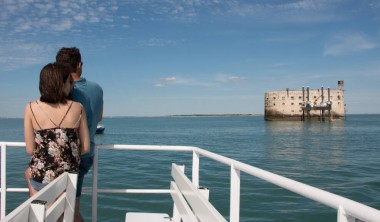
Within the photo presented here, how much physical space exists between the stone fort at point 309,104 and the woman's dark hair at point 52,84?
263ft

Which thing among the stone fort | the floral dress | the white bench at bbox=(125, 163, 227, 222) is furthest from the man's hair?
the stone fort

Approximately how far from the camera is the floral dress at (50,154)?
2.45m

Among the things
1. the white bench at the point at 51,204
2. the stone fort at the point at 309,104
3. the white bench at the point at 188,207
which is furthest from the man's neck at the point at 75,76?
the stone fort at the point at 309,104

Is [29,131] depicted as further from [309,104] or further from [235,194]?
[309,104]

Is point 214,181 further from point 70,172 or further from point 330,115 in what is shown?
point 330,115

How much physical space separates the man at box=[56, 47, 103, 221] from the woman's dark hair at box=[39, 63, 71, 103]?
37 centimetres

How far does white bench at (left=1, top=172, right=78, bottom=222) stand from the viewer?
1.62 meters

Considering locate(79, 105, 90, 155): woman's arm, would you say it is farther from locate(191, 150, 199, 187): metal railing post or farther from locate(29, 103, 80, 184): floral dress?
locate(191, 150, 199, 187): metal railing post

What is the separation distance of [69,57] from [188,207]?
1.60m

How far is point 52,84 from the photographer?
7.92ft

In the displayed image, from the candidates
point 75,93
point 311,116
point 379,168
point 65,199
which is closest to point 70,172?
point 65,199

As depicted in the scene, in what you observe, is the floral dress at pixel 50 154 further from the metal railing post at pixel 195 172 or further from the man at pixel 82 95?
the metal railing post at pixel 195 172

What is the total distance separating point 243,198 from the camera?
9430 millimetres

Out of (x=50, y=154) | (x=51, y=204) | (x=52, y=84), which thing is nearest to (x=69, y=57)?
(x=52, y=84)
